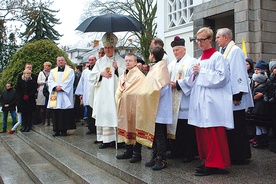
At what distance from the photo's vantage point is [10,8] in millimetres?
21156

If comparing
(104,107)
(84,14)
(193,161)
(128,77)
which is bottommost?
(193,161)

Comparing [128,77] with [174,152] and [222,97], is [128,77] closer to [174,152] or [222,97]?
[174,152]

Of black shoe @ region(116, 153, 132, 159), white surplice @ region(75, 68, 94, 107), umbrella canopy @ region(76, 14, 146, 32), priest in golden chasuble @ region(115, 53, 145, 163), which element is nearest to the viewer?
priest in golden chasuble @ region(115, 53, 145, 163)

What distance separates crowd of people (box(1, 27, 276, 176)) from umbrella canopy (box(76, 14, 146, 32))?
0.31m

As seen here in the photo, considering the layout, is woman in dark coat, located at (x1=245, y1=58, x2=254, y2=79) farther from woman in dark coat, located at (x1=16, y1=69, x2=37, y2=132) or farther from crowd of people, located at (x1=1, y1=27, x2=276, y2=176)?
woman in dark coat, located at (x1=16, y1=69, x2=37, y2=132)

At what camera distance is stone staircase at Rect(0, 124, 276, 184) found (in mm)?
4355

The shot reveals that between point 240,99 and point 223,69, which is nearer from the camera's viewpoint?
point 223,69

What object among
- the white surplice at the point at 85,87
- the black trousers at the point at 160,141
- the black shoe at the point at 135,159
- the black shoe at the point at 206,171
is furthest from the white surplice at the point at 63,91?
the black shoe at the point at 206,171

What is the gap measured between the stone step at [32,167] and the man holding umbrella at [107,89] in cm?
104

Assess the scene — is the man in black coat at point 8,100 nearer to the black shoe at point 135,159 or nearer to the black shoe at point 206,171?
the black shoe at point 135,159

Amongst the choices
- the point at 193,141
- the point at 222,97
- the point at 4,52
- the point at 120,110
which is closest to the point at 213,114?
the point at 222,97

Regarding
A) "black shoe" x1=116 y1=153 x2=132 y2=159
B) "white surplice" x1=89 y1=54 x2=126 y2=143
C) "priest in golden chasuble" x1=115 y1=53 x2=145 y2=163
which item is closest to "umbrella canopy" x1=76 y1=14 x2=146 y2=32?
"white surplice" x1=89 y1=54 x2=126 y2=143

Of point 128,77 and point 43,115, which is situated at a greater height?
point 128,77

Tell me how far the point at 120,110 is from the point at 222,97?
6.05 ft
